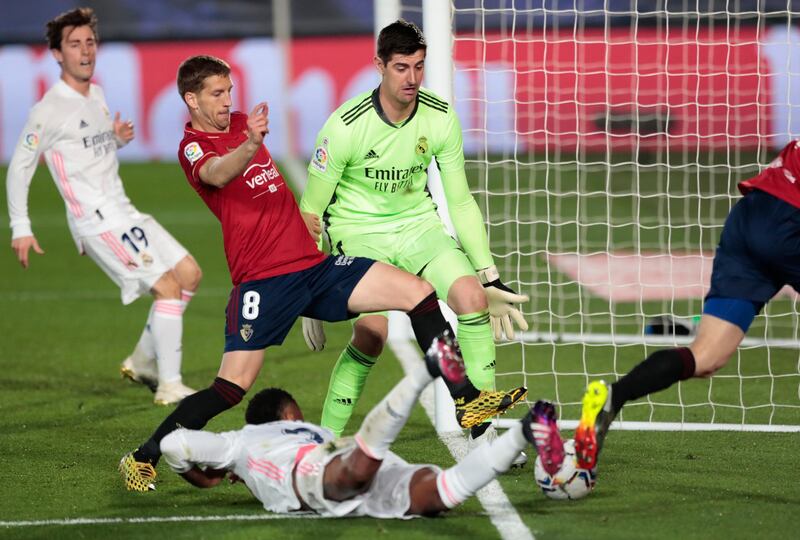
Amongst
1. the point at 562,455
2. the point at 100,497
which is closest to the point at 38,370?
the point at 100,497

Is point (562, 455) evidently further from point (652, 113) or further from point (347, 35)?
point (347, 35)

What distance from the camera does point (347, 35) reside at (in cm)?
2236

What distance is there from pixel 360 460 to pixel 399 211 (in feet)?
6.09

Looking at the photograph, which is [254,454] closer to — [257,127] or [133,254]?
[257,127]

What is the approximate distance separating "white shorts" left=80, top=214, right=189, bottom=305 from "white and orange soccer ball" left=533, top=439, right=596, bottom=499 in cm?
340

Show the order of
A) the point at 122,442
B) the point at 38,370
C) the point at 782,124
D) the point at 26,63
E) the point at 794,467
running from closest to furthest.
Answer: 1. the point at 794,467
2. the point at 122,442
3. the point at 38,370
4. the point at 782,124
5. the point at 26,63

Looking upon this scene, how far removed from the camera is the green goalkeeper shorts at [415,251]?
6.00 m

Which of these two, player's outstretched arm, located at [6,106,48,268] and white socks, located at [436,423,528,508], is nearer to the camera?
white socks, located at [436,423,528,508]

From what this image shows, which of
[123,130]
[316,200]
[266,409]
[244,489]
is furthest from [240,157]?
[123,130]

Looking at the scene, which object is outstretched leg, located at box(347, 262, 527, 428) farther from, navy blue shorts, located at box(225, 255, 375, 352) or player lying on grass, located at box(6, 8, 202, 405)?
player lying on grass, located at box(6, 8, 202, 405)

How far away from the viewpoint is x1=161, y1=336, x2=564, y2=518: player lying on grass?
14.8 ft

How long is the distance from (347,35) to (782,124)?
7624 millimetres

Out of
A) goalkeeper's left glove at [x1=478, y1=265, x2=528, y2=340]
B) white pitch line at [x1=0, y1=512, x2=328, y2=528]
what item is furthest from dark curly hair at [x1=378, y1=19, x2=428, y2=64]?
→ white pitch line at [x1=0, y1=512, x2=328, y2=528]

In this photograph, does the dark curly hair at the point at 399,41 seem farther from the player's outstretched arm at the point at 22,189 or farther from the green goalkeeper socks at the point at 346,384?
the player's outstretched arm at the point at 22,189
